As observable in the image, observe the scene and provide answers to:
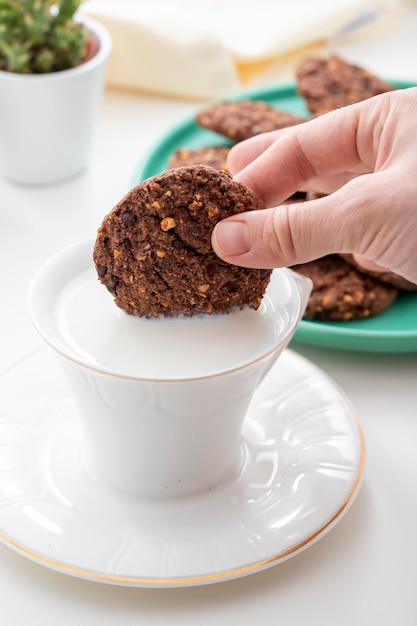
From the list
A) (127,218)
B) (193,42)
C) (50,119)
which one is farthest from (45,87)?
(127,218)

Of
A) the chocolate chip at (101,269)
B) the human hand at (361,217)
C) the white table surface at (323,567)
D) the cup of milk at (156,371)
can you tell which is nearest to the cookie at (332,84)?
the white table surface at (323,567)

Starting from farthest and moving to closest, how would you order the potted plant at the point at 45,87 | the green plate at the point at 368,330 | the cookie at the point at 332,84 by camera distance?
the cookie at the point at 332,84
the potted plant at the point at 45,87
the green plate at the point at 368,330

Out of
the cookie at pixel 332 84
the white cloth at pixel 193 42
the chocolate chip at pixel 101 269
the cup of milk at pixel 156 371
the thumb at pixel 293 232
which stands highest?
the thumb at pixel 293 232

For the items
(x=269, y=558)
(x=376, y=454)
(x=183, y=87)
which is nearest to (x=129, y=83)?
(x=183, y=87)

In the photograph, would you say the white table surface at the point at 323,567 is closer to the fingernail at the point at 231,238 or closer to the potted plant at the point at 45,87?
the potted plant at the point at 45,87

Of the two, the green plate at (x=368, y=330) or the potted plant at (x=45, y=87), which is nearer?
the green plate at (x=368, y=330)

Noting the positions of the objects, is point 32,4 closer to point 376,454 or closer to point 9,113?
point 9,113

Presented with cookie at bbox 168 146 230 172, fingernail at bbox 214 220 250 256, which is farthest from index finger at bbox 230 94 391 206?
cookie at bbox 168 146 230 172
